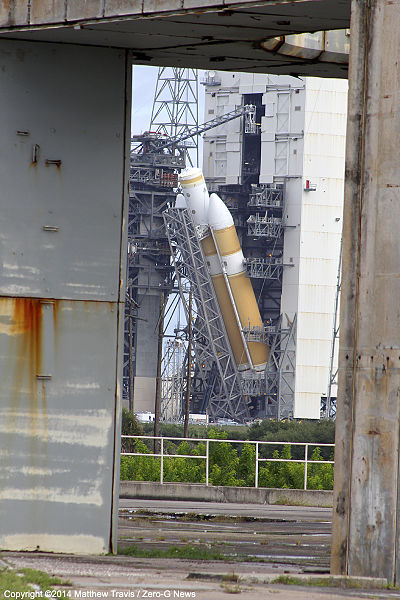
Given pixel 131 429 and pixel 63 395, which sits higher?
pixel 63 395

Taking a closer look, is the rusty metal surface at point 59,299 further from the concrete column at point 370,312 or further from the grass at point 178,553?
the concrete column at point 370,312

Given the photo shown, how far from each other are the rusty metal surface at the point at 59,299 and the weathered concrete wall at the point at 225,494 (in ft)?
34.2

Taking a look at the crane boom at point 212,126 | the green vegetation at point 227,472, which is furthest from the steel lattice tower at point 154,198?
the green vegetation at point 227,472

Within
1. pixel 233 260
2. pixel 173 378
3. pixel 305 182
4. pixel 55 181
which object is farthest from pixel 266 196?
pixel 55 181

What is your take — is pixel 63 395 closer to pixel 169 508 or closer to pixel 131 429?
pixel 169 508

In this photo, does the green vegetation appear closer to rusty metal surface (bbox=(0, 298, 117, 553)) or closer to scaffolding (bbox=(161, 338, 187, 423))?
rusty metal surface (bbox=(0, 298, 117, 553))

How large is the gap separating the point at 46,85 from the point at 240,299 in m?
62.7

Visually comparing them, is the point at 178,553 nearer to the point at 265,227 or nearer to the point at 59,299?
the point at 59,299

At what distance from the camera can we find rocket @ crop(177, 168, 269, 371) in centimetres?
6925

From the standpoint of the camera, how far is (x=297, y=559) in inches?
424

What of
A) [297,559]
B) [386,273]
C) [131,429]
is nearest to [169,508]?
[297,559]

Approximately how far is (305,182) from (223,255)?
12.1 metres

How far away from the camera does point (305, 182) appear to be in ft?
261

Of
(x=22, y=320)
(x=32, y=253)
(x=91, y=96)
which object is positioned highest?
(x=91, y=96)
